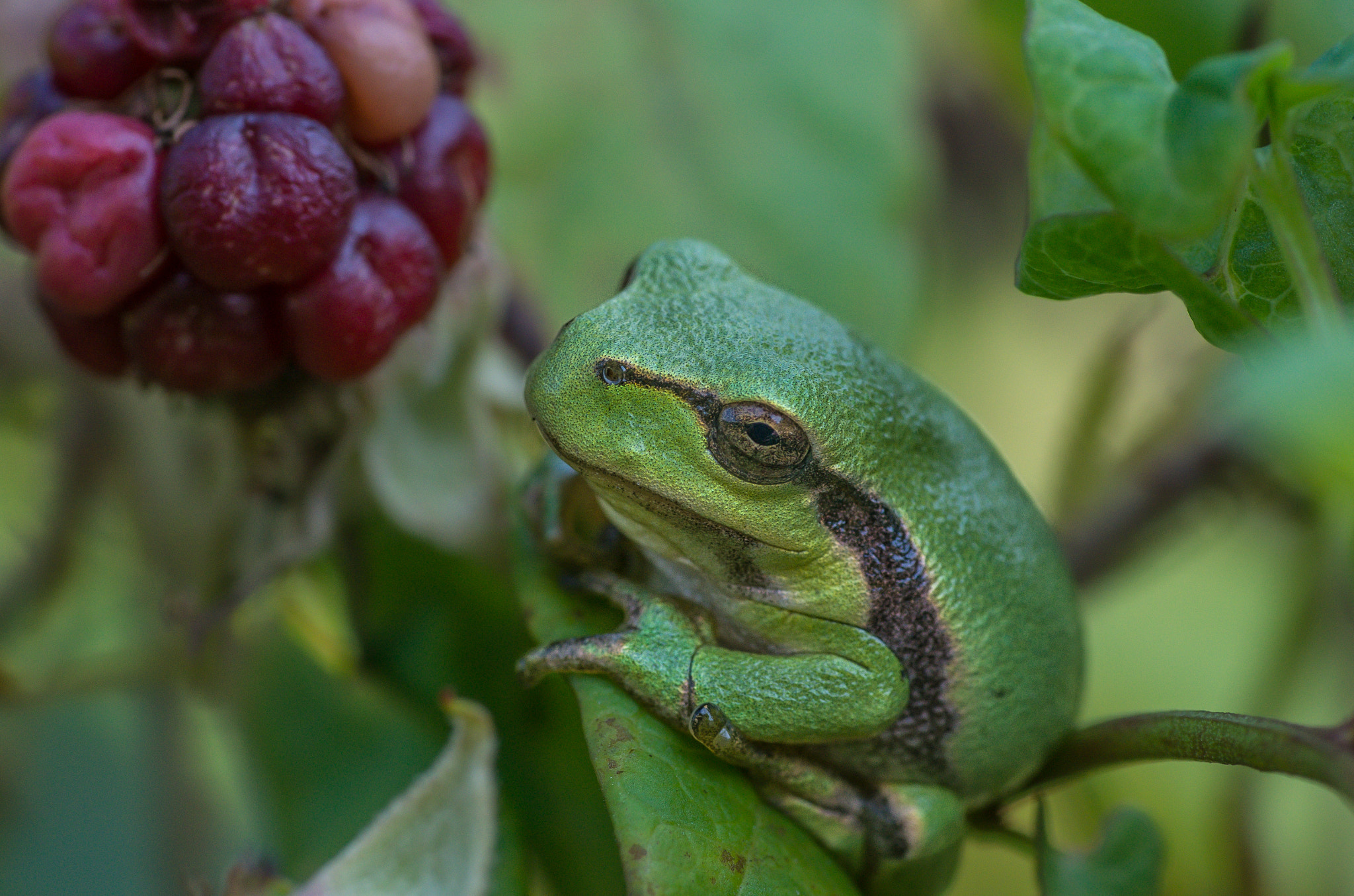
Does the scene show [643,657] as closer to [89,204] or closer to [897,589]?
[897,589]

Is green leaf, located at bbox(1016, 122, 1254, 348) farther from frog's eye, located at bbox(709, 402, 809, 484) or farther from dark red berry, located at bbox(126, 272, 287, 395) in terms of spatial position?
dark red berry, located at bbox(126, 272, 287, 395)

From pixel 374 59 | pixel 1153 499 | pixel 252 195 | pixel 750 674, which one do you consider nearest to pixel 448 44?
pixel 374 59

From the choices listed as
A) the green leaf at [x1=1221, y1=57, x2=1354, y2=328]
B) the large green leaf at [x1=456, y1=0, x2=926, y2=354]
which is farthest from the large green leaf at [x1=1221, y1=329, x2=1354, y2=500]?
the large green leaf at [x1=456, y1=0, x2=926, y2=354]

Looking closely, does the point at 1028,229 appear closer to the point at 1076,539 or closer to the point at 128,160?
the point at 128,160

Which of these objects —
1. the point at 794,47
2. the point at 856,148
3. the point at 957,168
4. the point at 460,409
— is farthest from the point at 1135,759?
the point at 957,168

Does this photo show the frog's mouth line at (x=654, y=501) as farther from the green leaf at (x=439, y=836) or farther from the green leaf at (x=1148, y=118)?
the green leaf at (x=1148, y=118)
